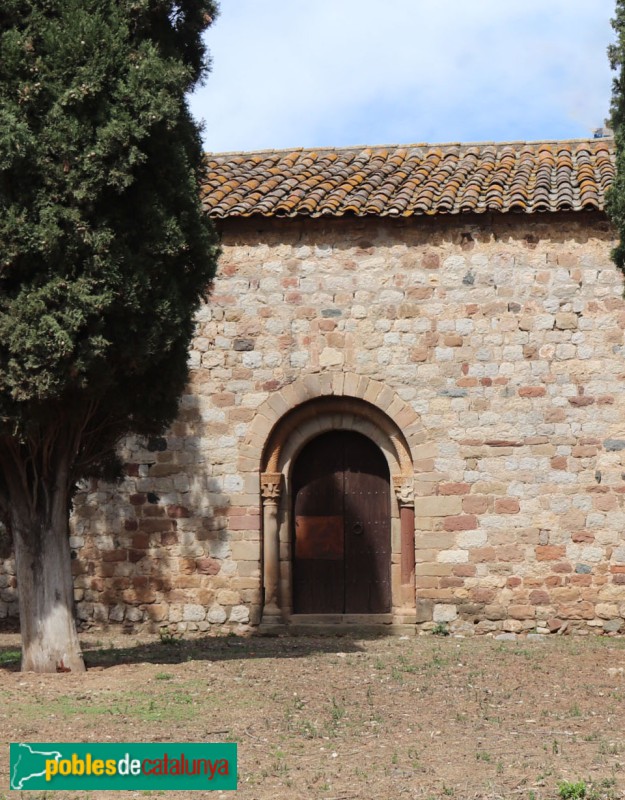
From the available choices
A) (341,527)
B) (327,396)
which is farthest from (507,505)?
(327,396)

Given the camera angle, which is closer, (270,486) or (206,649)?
(206,649)

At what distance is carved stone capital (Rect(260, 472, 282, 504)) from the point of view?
13094 millimetres

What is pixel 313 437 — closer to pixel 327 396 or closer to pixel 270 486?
pixel 327 396

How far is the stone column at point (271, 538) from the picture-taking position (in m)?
13.1

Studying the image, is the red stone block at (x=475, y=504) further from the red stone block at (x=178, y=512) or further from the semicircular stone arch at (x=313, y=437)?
the red stone block at (x=178, y=512)

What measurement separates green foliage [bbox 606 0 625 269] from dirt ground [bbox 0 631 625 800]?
360cm

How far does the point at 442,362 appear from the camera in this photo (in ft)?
42.4

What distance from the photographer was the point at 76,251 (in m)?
8.83

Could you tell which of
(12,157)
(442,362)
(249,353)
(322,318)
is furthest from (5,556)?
(12,157)

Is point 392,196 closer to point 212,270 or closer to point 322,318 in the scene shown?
point 322,318

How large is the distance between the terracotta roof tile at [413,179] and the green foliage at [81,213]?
3998mm

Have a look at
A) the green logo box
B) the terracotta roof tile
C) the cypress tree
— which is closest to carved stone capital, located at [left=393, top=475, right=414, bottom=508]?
the terracotta roof tile

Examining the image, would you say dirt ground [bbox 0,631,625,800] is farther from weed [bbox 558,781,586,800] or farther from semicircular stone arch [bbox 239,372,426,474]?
semicircular stone arch [bbox 239,372,426,474]

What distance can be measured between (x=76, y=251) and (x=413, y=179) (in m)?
6.19
